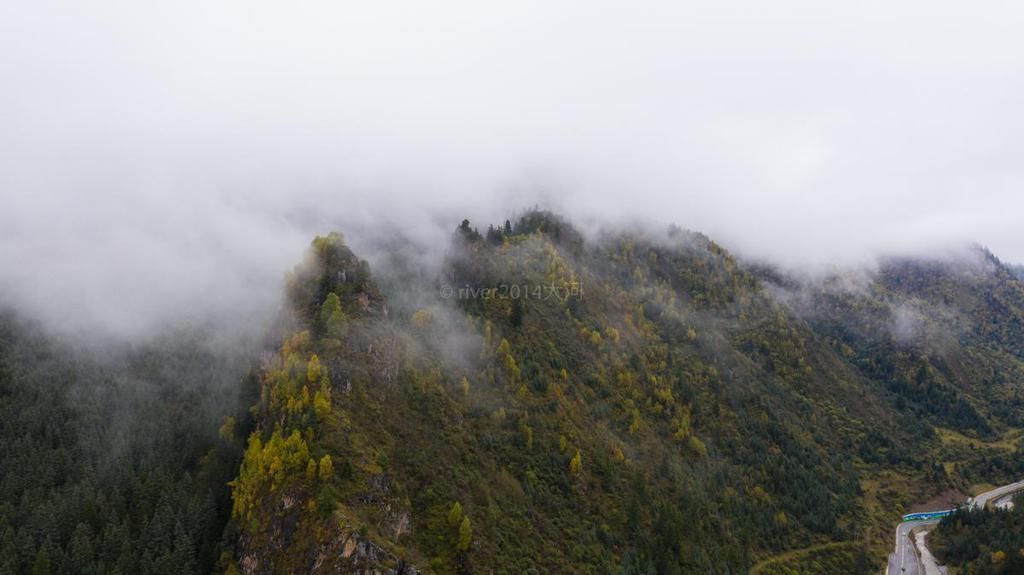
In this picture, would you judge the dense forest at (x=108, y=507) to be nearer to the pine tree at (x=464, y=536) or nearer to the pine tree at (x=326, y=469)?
the pine tree at (x=326, y=469)

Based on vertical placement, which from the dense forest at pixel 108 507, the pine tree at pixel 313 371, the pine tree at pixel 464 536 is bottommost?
the pine tree at pixel 464 536

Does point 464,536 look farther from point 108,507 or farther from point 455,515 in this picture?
point 108,507

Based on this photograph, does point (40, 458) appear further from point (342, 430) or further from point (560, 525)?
point (560, 525)

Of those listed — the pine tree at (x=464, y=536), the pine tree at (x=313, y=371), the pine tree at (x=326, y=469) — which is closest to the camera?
the pine tree at (x=326, y=469)

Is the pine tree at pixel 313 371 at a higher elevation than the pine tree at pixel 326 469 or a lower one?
higher

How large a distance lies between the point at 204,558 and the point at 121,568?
64.8ft

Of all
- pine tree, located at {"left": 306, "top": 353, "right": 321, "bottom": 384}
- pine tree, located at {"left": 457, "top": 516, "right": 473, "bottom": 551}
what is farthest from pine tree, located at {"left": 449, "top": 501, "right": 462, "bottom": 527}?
pine tree, located at {"left": 306, "top": 353, "right": 321, "bottom": 384}

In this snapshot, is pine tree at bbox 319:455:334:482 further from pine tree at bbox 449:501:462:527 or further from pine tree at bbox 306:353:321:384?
pine tree at bbox 449:501:462:527

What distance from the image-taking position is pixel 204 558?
→ 163500mm

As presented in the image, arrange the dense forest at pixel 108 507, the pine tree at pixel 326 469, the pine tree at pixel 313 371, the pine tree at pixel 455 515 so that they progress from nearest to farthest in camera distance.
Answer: the pine tree at pixel 326 469
the dense forest at pixel 108 507
the pine tree at pixel 455 515
the pine tree at pixel 313 371

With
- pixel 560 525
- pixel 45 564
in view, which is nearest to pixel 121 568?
pixel 45 564

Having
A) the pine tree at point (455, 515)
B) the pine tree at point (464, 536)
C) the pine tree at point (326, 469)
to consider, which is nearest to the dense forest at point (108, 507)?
the pine tree at point (326, 469)

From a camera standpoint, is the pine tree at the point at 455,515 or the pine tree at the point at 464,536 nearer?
the pine tree at the point at 464,536

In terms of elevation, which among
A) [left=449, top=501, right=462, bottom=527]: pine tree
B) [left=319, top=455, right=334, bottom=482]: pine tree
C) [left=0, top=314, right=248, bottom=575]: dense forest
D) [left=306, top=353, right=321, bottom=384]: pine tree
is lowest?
[left=449, top=501, right=462, bottom=527]: pine tree
